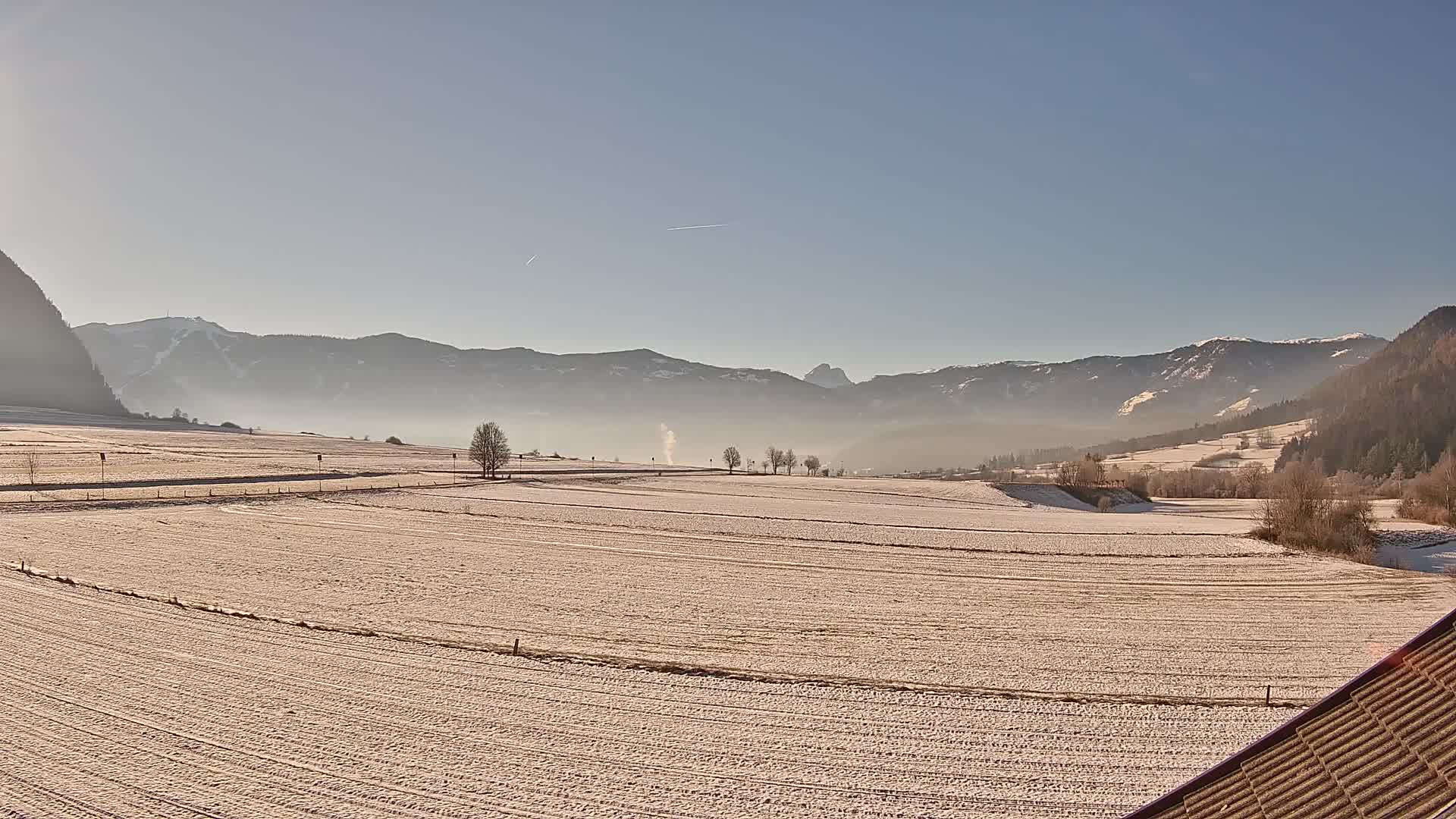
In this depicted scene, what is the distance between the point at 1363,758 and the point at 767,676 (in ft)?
53.9

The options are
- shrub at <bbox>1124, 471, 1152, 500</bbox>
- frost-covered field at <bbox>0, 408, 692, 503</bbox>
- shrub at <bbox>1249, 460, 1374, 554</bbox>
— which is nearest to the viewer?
shrub at <bbox>1249, 460, 1374, 554</bbox>

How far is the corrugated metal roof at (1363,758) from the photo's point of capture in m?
6.34

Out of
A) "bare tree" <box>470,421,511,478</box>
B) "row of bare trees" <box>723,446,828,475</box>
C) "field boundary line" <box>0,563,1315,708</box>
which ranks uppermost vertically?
"bare tree" <box>470,421,511,478</box>

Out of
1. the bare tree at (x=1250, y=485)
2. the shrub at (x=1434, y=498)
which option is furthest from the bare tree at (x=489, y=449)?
the bare tree at (x=1250, y=485)

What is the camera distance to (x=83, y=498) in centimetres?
5862

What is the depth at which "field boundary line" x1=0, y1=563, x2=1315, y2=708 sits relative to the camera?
20.3 meters

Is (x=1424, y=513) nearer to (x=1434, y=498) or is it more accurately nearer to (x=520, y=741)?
(x=1434, y=498)

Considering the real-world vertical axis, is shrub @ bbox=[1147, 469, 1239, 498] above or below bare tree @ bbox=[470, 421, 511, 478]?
below

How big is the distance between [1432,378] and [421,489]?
205082 millimetres

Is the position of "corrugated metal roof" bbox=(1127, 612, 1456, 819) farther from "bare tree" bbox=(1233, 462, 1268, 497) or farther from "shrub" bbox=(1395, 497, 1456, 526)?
"bare tree" bbox=(1233, 462, 1268, 497)

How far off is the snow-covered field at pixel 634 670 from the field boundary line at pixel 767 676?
13 centimetres

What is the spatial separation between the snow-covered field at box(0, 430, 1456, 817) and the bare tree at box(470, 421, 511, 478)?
49888 mm

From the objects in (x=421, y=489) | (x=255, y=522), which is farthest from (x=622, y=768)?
(x=421, y=489)

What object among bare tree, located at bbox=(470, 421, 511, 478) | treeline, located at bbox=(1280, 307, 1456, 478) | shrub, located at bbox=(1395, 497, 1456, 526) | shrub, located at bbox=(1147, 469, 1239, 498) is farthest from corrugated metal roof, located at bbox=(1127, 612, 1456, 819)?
treeline, located at bbox=(1280, 307, 1456, 478)
